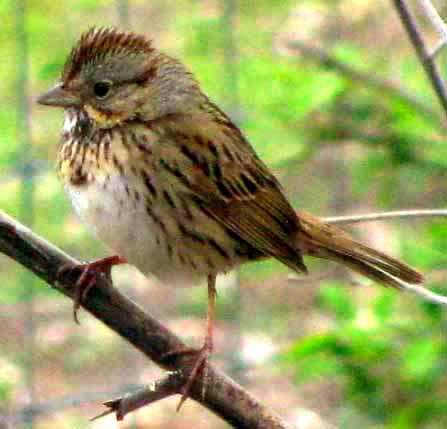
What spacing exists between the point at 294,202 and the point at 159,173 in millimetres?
3394

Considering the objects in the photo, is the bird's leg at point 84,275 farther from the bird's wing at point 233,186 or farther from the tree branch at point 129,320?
the bird's wing at point 233,186

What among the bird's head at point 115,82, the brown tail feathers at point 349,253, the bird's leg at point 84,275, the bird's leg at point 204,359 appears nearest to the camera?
the bird's leg at point 84,275

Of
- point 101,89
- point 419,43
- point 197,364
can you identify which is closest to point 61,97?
point 101,89

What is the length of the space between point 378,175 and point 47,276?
2347 millimetres

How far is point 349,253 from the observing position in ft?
12.9

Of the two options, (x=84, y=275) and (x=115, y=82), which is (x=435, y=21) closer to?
(x=84, y=275)

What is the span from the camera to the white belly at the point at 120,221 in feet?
11.0

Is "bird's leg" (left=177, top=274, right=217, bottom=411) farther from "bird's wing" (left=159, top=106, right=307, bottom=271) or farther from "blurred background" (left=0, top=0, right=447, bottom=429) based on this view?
"blurred background" (left=0, top=0, right=447, bottom=429)

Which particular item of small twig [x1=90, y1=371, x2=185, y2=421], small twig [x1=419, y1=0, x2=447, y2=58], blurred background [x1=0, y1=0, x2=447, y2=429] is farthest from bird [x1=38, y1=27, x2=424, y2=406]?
small twig [x1=419, y1=0, x2=447, y2=58]

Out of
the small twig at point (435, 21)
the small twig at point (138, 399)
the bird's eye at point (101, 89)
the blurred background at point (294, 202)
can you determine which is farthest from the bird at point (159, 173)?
the small twig at point (435, 21)

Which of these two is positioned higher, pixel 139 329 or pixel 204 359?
pixel 204 359

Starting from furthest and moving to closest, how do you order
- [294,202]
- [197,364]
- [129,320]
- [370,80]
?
[294,202] → [370,80] → [197,364] → [129,320]

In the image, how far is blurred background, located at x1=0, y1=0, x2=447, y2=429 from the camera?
14.8 feet

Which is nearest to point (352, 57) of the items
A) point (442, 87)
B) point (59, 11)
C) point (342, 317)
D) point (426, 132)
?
point (426, 132)
